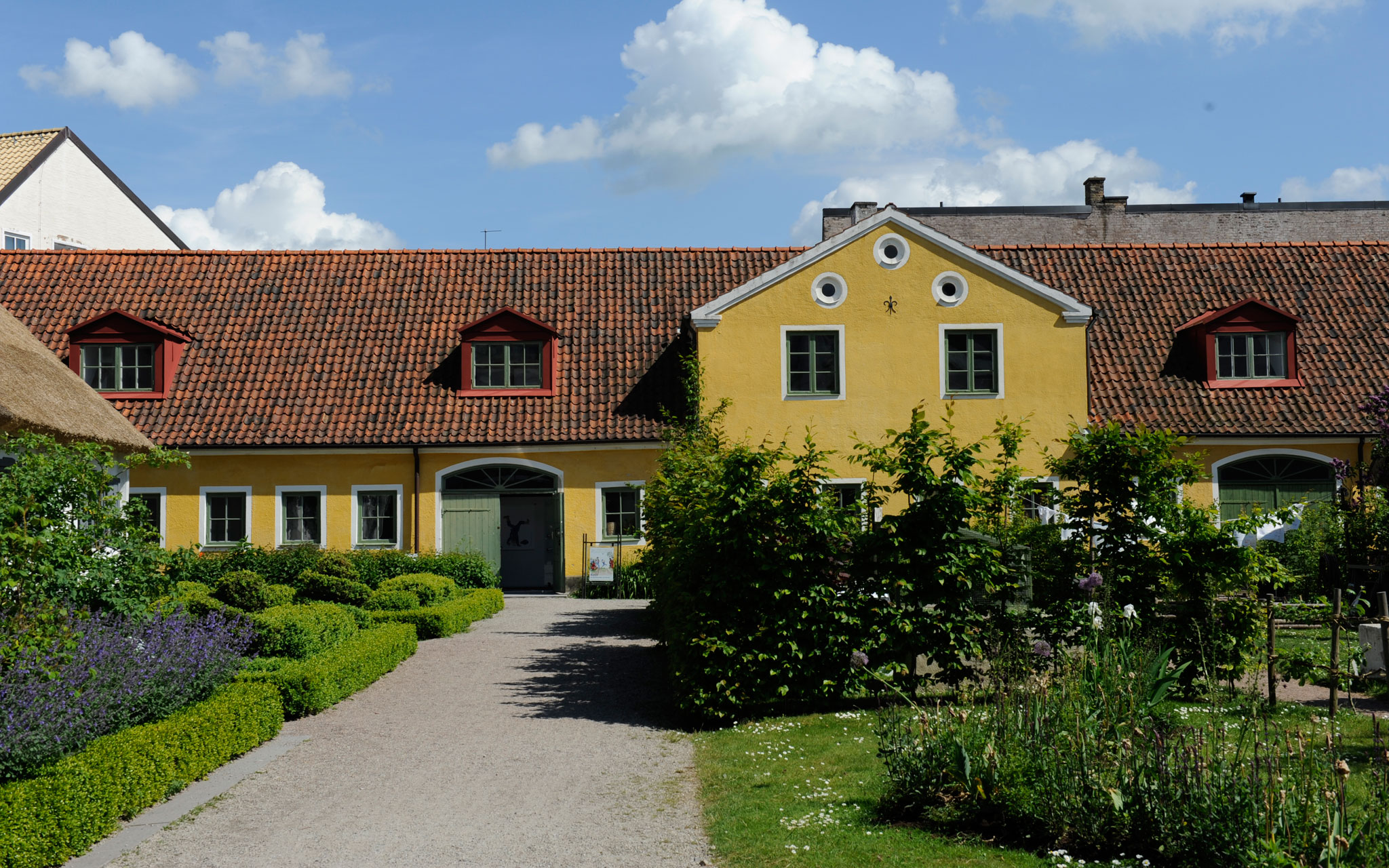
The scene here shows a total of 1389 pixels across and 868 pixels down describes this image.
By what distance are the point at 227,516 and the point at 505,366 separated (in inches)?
251

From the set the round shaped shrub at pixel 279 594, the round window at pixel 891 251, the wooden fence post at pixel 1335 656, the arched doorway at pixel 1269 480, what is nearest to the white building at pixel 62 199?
the round shaped shrub at pixel 279 594

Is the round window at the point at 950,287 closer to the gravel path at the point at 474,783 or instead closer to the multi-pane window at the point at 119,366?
the gravel path at the point at 474,783

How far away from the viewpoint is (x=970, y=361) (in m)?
22.8

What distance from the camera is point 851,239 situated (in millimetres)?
22594

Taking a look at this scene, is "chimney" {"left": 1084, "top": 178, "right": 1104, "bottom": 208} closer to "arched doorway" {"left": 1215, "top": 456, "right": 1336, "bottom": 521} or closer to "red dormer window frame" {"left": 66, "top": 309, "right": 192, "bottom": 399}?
"arched doorway" {"left": 1215, "top": 456, "right": 1336, "bottom": 521}

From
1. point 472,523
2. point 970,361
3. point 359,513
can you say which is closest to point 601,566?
point 472,523

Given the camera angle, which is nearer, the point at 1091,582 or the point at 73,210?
the point at 1091,582

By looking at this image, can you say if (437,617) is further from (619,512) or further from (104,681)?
(104,681)

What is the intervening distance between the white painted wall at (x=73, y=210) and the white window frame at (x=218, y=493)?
13.3 m

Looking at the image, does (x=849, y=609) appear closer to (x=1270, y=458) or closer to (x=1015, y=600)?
(x=1015, y=600)

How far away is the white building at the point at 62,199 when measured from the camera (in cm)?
3341

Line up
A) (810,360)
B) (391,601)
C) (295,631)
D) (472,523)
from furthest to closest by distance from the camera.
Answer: (472,523) → (810,360) → (391,601) → (295,631)

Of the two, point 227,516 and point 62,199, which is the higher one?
point 62,199

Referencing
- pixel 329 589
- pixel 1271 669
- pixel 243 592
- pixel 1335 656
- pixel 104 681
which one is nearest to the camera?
pixel 104 681
